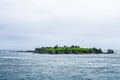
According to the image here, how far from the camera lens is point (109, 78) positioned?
2805 inches

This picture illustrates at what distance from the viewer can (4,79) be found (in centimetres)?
6925

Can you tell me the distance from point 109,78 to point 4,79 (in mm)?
20986

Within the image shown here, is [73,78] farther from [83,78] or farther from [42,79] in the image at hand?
[42,79]

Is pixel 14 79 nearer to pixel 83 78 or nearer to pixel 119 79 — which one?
pixel 83 78

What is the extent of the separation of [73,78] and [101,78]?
225 inches

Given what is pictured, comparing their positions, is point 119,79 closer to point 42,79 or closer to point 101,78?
point 101,78

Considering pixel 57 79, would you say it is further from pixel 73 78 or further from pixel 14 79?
pixel 14 79

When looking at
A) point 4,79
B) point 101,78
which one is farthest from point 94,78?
point 4,79

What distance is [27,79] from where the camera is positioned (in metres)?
68.4

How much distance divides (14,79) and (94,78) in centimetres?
1595

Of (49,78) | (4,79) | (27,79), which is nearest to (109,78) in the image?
(49,78)

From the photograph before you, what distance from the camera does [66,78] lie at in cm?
7106

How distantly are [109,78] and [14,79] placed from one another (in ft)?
62.4

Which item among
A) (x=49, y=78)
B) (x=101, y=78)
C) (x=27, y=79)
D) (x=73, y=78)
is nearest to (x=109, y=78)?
(x=101, y=78)
